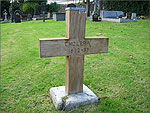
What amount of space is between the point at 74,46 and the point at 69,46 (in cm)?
8

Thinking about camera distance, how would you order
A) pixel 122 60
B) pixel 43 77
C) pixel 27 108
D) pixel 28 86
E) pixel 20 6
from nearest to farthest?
pixel 27 108 < pixel 28 86 < pixel 43 77 < pixel 122 60 < pixel 20 6

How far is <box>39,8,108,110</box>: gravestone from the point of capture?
7.64 ft

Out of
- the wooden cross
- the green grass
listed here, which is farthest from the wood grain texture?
the green grass

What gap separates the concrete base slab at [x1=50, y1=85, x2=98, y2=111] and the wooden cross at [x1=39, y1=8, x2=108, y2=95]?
10 centimetres

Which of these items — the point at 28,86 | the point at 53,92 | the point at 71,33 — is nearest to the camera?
the point at 71,33

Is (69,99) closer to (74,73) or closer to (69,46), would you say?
(74,73)

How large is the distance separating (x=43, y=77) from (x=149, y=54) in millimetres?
3494

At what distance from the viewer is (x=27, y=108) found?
2568mm

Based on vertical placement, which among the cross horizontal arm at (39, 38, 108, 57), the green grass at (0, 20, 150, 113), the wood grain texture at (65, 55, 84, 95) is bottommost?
the green grass at (0, 20, 150, 113)

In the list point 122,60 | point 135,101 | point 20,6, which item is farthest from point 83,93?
point 20,6

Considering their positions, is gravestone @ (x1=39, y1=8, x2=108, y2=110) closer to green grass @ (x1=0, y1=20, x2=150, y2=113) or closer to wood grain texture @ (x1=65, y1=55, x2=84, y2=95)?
wood grain texture @ (x1=65, y1=55, x2=84, y2=95)

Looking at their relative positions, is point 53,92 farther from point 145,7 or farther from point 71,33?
point 145,7

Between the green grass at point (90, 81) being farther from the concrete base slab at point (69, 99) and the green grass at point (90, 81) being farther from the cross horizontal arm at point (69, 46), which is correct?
the cross horizontal arm at point (69, 46)

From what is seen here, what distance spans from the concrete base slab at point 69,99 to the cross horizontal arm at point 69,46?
686 mm
